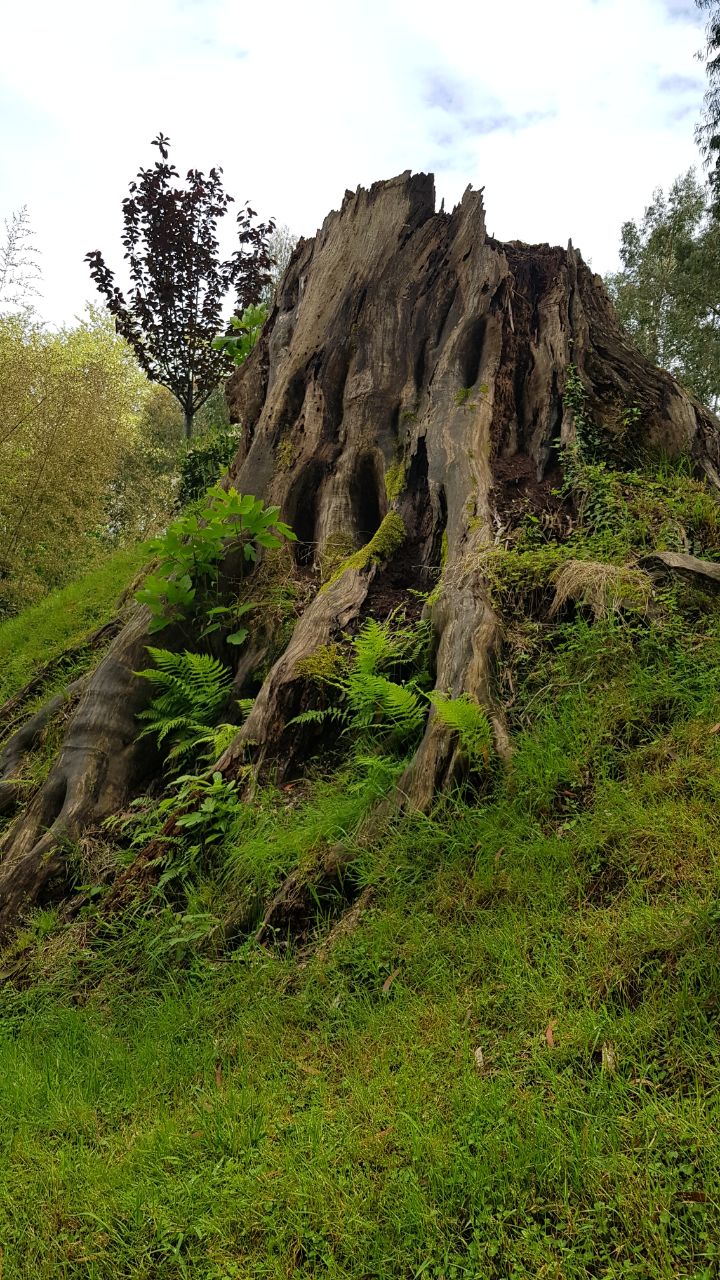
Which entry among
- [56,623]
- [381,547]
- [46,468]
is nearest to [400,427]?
[381,547]

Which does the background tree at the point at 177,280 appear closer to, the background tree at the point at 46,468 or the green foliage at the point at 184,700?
the background tree at the point at 46,468

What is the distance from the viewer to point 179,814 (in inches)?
160

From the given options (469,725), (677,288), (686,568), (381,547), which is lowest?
(469,725)

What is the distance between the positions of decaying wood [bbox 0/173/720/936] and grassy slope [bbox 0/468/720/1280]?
0.70 metres

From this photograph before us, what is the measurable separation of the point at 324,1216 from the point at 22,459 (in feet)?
49.6

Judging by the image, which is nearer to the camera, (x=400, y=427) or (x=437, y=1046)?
(x=437, y=1046)

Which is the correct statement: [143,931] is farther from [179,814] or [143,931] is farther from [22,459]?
[22,459]

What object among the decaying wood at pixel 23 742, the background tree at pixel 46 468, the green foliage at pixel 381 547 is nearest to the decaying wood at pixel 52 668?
the decaying wood at pixel 23 742

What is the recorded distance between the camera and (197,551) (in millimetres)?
5207

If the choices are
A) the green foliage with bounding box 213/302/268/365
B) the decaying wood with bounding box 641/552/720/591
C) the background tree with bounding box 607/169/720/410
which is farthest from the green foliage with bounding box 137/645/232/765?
the background tree with bounding box 607/169/720/410

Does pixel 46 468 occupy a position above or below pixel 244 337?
below

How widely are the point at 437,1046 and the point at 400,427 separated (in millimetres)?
4676

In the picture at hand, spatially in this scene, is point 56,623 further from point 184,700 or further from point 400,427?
point 400,427

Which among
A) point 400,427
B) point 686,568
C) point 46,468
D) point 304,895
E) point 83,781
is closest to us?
point 304,895
